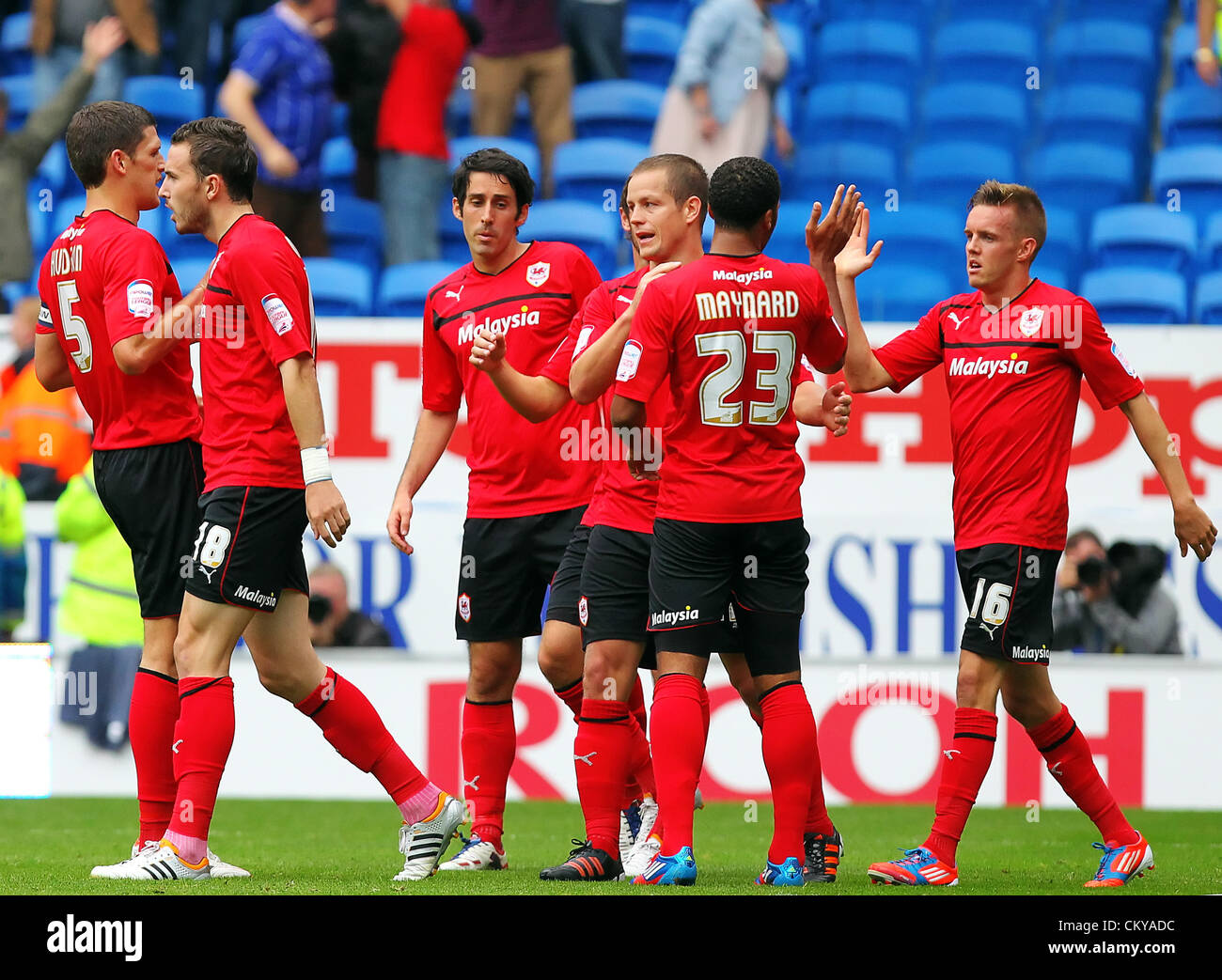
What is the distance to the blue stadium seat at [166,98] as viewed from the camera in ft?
35.8

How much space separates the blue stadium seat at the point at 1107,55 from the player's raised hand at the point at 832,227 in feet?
25.6

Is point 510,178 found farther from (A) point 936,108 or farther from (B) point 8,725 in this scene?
(A) point 936,108

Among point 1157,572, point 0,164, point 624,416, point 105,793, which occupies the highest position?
point 0,164

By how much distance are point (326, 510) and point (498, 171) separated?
1.43 metres

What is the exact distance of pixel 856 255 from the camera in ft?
16.3

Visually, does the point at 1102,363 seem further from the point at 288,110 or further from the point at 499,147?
the point at 288,110

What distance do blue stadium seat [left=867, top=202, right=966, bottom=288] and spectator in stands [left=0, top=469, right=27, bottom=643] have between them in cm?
556

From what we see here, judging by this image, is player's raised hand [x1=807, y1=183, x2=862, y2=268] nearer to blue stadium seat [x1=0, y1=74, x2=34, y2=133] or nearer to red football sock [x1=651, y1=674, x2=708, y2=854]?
red football sock [x1=651, y1=674, x2=708, y2=854]

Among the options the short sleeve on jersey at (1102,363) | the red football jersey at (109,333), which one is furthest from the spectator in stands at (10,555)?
the short sleeve on jersey at (1102,363)

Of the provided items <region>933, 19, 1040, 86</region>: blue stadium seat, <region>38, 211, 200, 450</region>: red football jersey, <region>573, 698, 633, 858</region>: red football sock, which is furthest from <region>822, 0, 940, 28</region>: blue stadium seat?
<region>573, 698, 633, 858</region>: red football sock
